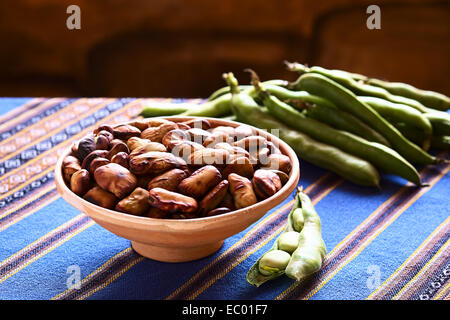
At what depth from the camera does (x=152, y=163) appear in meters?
0.74

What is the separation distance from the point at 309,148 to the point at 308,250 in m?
0.36

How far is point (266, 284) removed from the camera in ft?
2.50

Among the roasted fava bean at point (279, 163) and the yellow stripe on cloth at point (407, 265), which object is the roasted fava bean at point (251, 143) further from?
the yellow stripe on cloth at point (407, 265)

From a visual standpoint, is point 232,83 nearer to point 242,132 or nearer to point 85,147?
point 242,132

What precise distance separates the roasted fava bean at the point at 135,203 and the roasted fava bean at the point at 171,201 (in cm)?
1

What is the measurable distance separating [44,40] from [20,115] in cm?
112

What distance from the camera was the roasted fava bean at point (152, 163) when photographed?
2.43 feet

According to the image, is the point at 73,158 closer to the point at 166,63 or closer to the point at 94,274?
the point at 94,274

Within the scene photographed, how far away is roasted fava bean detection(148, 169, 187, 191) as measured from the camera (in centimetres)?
73

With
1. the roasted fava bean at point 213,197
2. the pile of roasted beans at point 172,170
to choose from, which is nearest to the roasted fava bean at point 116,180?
the pile of roasted beans at point 172,170

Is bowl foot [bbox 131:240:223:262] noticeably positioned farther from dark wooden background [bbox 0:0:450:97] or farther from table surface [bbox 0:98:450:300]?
dark wooden background [bbox 0:0:450:97]

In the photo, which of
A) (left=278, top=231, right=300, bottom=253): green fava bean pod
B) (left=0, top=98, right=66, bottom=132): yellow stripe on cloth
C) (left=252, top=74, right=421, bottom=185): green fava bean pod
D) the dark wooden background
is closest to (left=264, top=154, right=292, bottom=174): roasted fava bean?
(left=278, top=231, right=300, bottom=253): green fava bean pod
